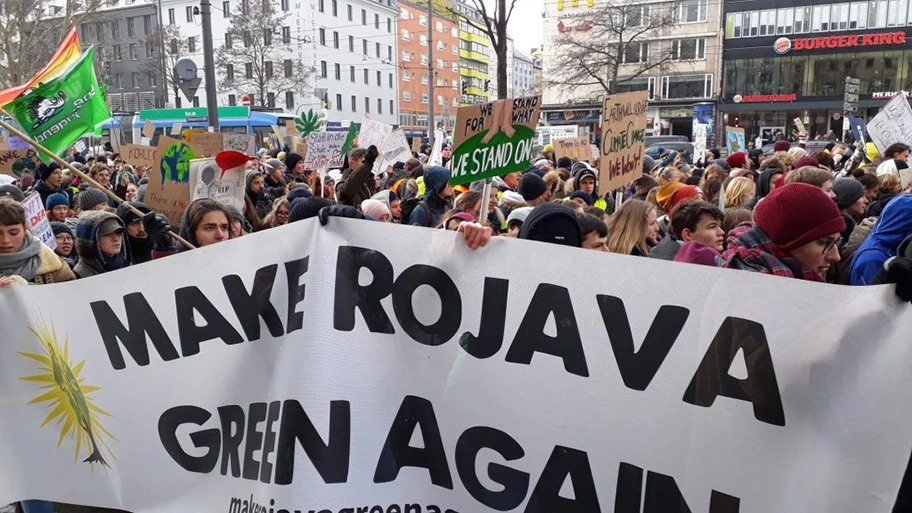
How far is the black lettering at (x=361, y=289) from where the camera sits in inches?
96.7

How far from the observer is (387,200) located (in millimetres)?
7246

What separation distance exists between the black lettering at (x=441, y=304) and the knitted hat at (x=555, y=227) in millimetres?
867

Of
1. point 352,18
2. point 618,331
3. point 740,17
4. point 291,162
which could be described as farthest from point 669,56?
point 618,331

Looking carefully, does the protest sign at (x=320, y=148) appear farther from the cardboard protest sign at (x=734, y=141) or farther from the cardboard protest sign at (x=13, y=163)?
the cardboard protest sign at (x=734, y=141)

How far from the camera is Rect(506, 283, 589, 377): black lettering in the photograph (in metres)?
2.23

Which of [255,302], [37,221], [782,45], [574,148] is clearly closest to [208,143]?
[37,221]

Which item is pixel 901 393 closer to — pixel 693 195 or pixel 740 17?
pixel 693 195

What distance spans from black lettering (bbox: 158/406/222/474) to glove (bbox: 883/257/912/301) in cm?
219

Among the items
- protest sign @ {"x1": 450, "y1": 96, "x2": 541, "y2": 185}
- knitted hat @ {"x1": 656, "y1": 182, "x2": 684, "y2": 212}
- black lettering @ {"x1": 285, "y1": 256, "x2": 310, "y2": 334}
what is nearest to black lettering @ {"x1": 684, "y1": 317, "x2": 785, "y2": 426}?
black lettering @ {"x1": 285, "y1": 256, "x2": 310, "y2": 334}

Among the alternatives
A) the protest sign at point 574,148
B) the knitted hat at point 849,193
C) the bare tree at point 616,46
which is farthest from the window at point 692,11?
the knitted hat at point 849,193

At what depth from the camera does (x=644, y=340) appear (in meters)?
2.13

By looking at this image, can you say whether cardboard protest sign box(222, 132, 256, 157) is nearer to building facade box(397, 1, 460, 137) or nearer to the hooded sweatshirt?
the hooded sweatshirt

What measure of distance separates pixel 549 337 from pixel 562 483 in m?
0.45

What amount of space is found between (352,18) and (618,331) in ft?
251
